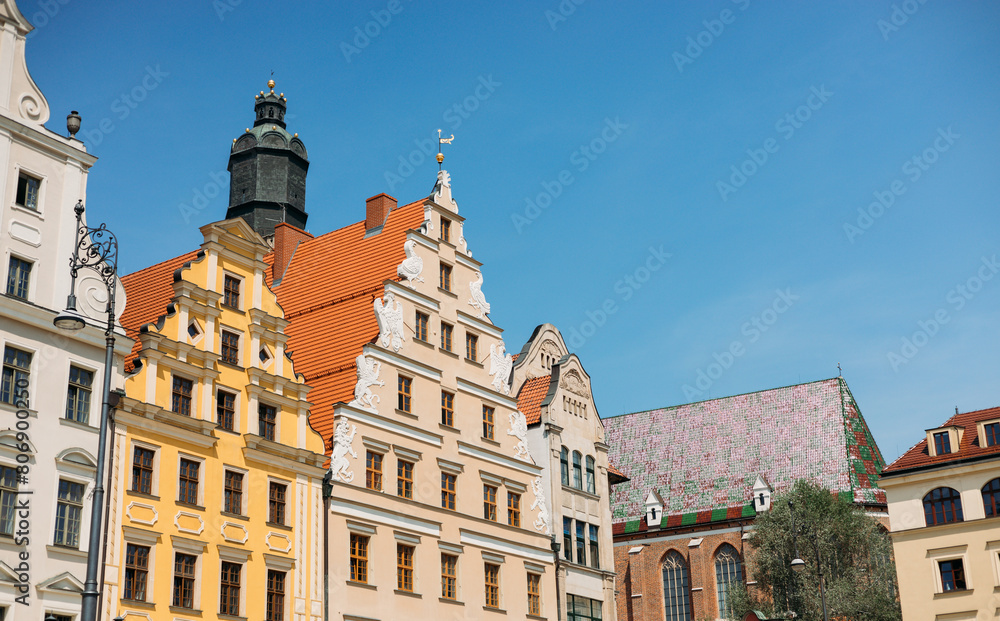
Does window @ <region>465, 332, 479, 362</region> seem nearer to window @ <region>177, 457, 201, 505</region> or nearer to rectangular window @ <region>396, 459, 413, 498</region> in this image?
rectangular window @ <region>396, 459, 413, 498</region>

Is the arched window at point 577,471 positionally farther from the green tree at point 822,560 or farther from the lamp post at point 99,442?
the lamp post at point 99,442

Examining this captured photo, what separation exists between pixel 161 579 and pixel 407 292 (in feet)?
48.7

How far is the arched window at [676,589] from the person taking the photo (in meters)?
80.9

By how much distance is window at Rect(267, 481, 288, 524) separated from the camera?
34.8 metres

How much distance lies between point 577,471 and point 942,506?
1666 centimetres

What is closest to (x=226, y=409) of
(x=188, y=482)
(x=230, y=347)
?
(x=230, y=347)

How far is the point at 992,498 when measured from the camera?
50094 mm

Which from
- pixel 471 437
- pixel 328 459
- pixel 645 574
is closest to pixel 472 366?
pixel 471 437

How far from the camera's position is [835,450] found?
265 feet

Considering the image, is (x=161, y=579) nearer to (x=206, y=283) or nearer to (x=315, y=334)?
(x=206, y=283)

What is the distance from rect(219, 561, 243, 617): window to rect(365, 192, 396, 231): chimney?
17.2m

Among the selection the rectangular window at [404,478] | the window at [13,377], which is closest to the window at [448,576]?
the rectangular window at [404,478]

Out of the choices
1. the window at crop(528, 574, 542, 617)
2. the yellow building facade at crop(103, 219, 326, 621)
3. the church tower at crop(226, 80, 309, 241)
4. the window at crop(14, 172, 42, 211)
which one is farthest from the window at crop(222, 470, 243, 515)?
the church tower at crop(226, 80, 309, 241)

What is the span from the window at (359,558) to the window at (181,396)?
7413 millimetres
